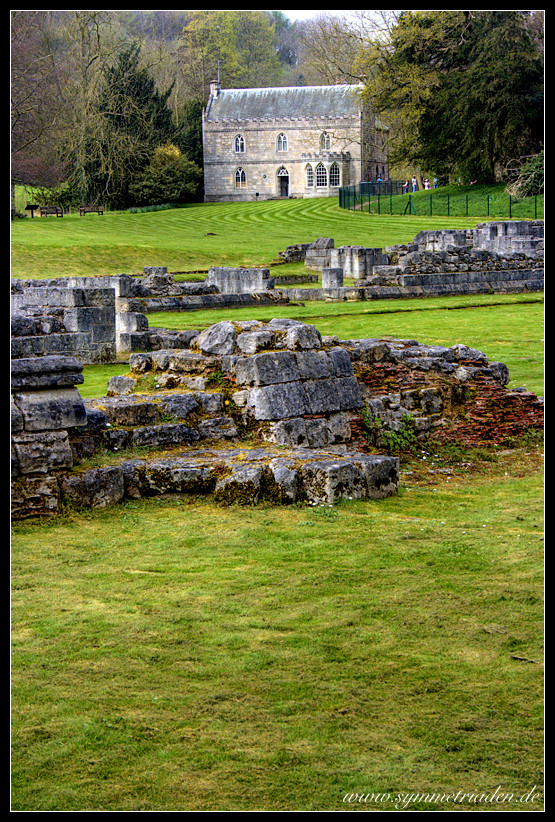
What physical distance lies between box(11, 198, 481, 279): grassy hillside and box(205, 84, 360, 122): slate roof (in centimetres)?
1774

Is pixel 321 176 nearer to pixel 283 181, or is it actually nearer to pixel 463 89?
pixel 283 181

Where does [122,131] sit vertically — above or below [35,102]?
above

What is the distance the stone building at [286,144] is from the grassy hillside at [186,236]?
14.7m

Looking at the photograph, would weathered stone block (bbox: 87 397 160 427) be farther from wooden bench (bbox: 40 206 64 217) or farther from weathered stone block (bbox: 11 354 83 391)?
wooden bench (bbox: 40 206 64 217)

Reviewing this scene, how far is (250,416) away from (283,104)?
80372 millimetres

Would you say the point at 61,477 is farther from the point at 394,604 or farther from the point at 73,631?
the point at 394,604

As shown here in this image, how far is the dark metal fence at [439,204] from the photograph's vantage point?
51787 millimetres

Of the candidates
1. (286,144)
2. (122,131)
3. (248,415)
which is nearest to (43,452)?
(248,415)

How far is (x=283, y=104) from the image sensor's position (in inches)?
3376

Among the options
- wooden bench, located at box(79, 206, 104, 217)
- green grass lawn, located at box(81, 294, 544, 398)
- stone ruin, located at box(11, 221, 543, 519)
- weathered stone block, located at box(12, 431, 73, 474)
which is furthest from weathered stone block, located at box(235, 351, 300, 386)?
wooden bench, located at box(79, 206, 104, 217)

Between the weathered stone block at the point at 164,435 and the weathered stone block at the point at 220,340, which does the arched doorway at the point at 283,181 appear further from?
the weathered stone block at the point at 164,435

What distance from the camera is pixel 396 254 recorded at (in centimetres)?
3800

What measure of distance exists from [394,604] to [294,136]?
82922 mm

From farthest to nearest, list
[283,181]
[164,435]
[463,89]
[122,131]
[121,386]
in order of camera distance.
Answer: [283,181] < [122,131] < [463,89] < [121,386] < [164,435]
